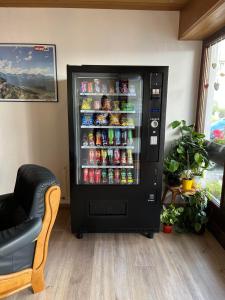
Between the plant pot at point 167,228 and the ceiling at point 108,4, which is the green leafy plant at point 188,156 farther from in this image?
the ceiling at point 108,4

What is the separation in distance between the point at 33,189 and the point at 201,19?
196cm

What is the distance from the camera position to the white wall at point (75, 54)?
234 centimetres

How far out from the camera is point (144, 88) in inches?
76.2

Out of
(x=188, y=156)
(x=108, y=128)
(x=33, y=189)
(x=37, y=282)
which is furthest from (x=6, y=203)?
(x=188, y=156)

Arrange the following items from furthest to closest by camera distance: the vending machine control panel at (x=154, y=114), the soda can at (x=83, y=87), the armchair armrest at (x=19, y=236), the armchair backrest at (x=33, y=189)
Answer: the soda can at (x=83, y=87), the vending machine control panel at (x=154, y=114), the armchair backrest at (x=33, y=189), the armchair armrest at (x=19, y=236)

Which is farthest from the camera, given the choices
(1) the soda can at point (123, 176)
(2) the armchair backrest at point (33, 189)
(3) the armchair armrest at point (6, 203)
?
(1) the soda can at point (123, 176)

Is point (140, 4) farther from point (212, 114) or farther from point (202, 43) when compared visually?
point (212, 114)

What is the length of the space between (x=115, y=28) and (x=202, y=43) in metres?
0.99

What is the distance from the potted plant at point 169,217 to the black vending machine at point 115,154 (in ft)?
0.47

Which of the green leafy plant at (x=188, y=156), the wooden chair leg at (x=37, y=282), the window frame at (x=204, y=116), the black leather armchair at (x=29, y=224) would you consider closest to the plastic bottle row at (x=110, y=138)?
the green leafy plant at (x=188, y=156)

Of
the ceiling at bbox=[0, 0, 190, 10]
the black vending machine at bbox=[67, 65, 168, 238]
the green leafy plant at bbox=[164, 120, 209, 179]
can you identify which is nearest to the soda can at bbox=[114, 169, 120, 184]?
the black vending machine at bbox=[67, 65, 168, 238]

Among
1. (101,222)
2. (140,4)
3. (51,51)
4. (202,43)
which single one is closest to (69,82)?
(51,51)

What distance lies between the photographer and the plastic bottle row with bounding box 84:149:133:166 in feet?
7.11

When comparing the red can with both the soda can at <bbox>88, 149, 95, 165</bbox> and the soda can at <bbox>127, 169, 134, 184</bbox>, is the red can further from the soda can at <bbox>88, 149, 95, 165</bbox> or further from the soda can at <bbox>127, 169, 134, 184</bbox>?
the soda can at <bbox>127, 169, 134, 184</bbox>
